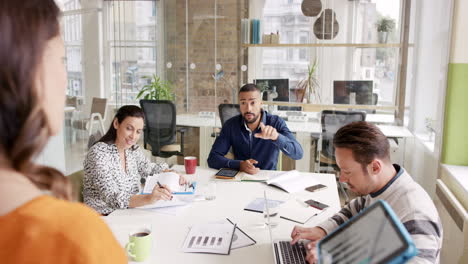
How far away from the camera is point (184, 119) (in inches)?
211

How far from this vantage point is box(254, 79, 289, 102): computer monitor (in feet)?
16.5

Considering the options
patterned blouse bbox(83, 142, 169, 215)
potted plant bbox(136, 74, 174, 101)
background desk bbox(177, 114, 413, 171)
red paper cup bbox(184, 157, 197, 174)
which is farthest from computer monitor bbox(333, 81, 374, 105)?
patterned blouse bbox(83, 142, 169, 215)

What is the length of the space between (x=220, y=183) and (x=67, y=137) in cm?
338

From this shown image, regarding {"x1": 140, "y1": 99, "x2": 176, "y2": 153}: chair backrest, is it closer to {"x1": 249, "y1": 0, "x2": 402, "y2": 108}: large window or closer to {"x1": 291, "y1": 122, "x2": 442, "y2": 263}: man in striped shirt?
{"x1": 249, "y1": 0, "x2": 402, "y2": 108}: large window

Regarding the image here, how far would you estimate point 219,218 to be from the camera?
1.87 metres

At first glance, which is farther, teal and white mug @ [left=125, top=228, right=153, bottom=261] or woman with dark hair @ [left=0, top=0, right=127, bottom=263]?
teal and white mug @ [left=125, top=228, right=153, bottom=261]

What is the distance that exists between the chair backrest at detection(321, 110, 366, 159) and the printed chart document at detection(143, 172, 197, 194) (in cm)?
259

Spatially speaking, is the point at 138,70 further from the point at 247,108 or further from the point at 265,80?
the point at 247,108

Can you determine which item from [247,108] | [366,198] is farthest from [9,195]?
[247,108]

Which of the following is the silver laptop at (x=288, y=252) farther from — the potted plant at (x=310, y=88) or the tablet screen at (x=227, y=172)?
the potted plant at (x=310, y=88)

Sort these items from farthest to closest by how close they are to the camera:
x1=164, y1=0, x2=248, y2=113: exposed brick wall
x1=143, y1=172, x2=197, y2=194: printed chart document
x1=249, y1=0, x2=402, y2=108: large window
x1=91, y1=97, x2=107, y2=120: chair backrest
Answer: x1=91, y1=97, x2=107, y2=120: chair backrest < x1=164, y1=0, x2=248, y2=113: exposed brick wall < x1=249, y1=0, x2=402, y2=108: large window < x1=143, y1=172, x2=197, y2=194: printed chart document

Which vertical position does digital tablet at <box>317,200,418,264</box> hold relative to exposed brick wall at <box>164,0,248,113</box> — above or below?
below

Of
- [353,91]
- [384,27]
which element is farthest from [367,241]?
[384,27]

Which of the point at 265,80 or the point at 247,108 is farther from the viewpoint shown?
the point at 265,80
